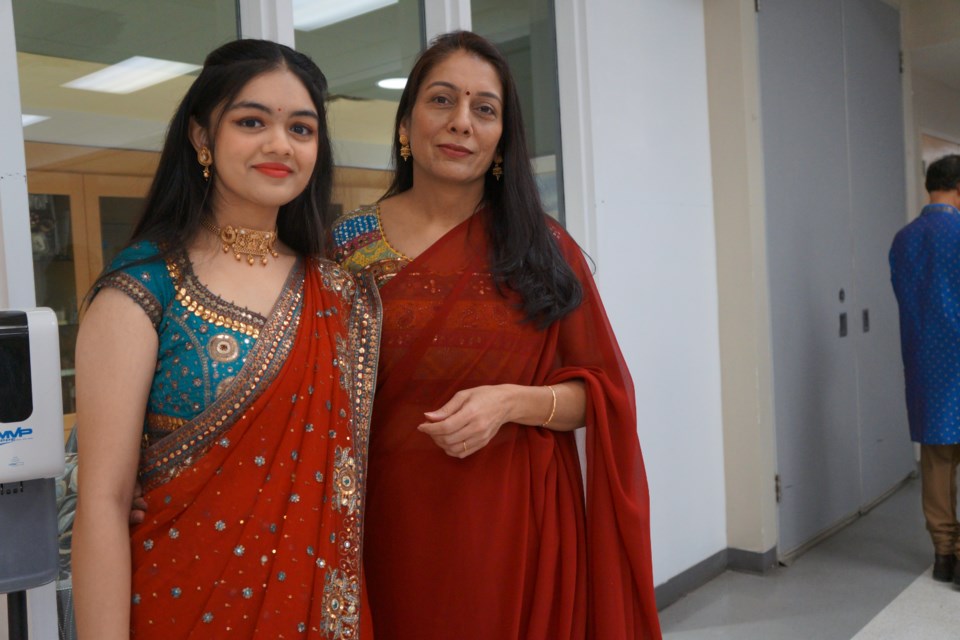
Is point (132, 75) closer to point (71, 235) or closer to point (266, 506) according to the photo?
point (71, 235)

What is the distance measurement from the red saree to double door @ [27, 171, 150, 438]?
0.57 metres

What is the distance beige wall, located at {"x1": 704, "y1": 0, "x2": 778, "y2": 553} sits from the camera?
3.19 m

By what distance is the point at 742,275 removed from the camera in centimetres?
325

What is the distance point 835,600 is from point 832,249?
148 cm

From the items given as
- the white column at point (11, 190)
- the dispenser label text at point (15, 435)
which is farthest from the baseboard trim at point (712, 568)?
the dispenser label text at point (15, 435)

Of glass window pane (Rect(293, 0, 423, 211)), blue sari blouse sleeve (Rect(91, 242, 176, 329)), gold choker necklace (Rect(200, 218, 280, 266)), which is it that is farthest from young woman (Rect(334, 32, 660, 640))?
glass window pane (Rect(293, 0, 423, 211))

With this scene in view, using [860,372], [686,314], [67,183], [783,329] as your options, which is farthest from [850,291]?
[67,183]

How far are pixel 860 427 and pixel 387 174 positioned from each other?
2891mm

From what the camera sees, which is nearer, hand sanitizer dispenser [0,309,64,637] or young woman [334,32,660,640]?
hand sanitizer dispenser [0,309,64,637]

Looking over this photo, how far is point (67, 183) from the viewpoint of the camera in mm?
1598

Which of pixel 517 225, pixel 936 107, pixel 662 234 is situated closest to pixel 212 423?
pixel 517 225

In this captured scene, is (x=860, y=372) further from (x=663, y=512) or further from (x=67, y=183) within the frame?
(x=67, y=183)

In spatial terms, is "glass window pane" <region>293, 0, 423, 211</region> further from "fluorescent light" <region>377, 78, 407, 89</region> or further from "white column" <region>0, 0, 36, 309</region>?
"white column" <region>0, 0, 36, 309</region>

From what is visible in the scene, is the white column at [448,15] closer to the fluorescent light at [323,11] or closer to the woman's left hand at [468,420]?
the fluorescent light at [323,11]
